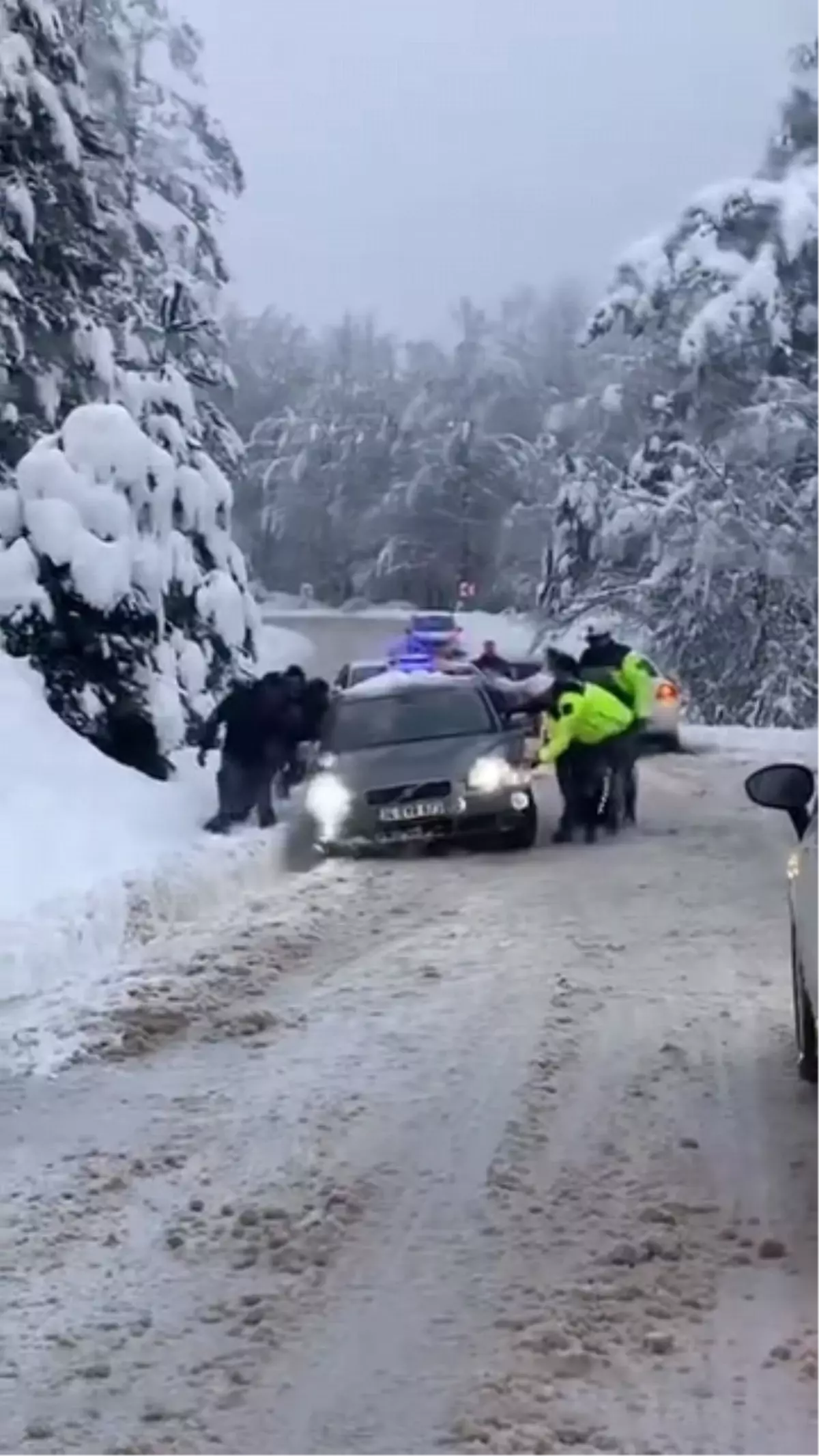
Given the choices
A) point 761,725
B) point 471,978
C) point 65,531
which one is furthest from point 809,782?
point 761,725

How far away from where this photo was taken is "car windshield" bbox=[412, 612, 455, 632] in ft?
141

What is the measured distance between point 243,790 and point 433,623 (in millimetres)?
25379

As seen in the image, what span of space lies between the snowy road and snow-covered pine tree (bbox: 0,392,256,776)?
387 inches

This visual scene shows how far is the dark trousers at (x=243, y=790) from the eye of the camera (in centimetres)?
1930

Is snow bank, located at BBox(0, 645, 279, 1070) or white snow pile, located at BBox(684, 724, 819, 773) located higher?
snow bank, located at BBox(0, 645, 279, 1070)

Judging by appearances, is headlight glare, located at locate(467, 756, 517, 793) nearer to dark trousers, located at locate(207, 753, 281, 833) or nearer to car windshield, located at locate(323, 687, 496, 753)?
car windshield, located at locate(323, 687, 496, 753)

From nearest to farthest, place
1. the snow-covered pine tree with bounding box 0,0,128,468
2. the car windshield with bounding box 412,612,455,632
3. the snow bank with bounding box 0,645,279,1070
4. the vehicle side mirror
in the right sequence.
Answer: the vehicle side mirror < the snow bank with bounding box 0,645,279,1070 < the snow-covered pine tree with bounding box 0,0,128,468 < the car windshield with bounding box 412,612,455,632

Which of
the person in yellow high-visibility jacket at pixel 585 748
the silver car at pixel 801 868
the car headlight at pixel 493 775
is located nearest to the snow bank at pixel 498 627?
the person in yellow high-visibility jacket at pixel 585 748

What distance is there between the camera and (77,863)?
51.4 feet

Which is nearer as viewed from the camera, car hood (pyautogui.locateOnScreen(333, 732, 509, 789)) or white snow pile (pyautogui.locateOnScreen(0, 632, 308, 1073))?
white snow pile (pyautogui.locateOnScreen(0, 632, 308, 1073))

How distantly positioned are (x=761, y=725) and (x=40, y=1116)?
107 ft

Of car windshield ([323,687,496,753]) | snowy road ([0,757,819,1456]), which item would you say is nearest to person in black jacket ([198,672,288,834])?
car windshield ([323,687,496,753])

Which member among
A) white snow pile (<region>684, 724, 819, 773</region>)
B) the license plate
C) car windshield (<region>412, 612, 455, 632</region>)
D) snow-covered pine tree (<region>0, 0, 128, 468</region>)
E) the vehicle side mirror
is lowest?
white snow pile (<region>684, 724, 819, 773</region>)

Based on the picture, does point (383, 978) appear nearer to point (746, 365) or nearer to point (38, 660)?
point (38, 660)
